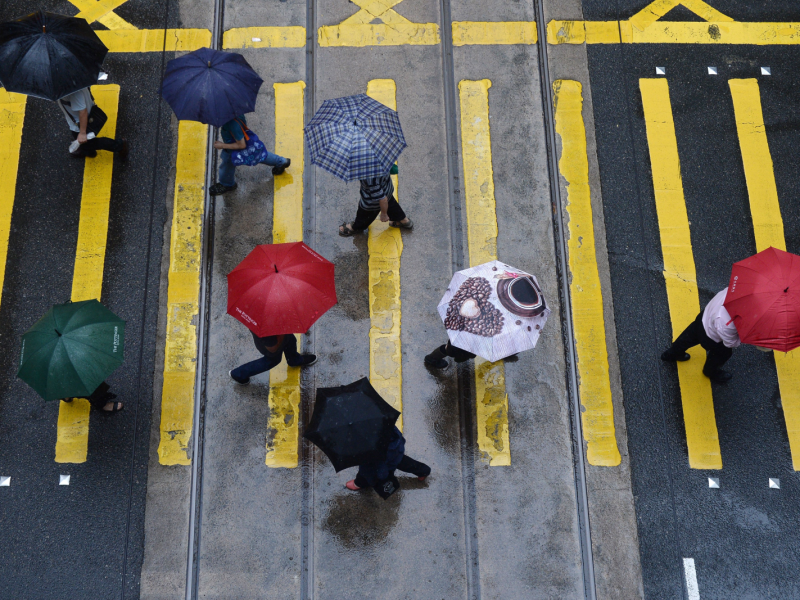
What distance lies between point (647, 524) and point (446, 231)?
3.62 meters

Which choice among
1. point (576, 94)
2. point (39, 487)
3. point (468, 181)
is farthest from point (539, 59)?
point (39, 487)

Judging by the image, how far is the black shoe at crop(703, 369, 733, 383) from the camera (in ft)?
20.8

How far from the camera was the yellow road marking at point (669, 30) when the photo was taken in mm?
7688

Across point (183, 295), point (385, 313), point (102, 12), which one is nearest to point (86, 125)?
point (183, 295)

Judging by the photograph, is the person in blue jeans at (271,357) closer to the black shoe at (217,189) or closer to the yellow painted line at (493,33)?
the black shoe at (217,189)

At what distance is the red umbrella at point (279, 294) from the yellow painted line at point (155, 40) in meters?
3.80

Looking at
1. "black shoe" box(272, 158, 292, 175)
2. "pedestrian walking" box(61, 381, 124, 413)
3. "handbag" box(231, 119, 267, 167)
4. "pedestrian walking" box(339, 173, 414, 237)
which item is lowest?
"pedestrian walking" box(61, 381, 124, 413)

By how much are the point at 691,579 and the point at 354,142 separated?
5.19m

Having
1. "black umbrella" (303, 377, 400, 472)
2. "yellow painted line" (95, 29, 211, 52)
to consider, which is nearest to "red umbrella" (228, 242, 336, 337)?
"black umbrella" (303, 377, 400, 472)

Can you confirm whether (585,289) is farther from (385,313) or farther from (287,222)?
(287,222)

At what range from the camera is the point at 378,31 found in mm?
7625

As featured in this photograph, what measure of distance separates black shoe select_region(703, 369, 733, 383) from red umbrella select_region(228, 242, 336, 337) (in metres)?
3.97

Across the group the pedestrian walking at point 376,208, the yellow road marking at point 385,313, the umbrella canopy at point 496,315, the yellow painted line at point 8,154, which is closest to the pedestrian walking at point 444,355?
the yellow road marking at point 385,313

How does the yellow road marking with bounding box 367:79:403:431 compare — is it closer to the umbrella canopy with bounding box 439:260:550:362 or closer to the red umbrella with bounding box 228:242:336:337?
the red umbrella with bounding box 228:242:336:337
